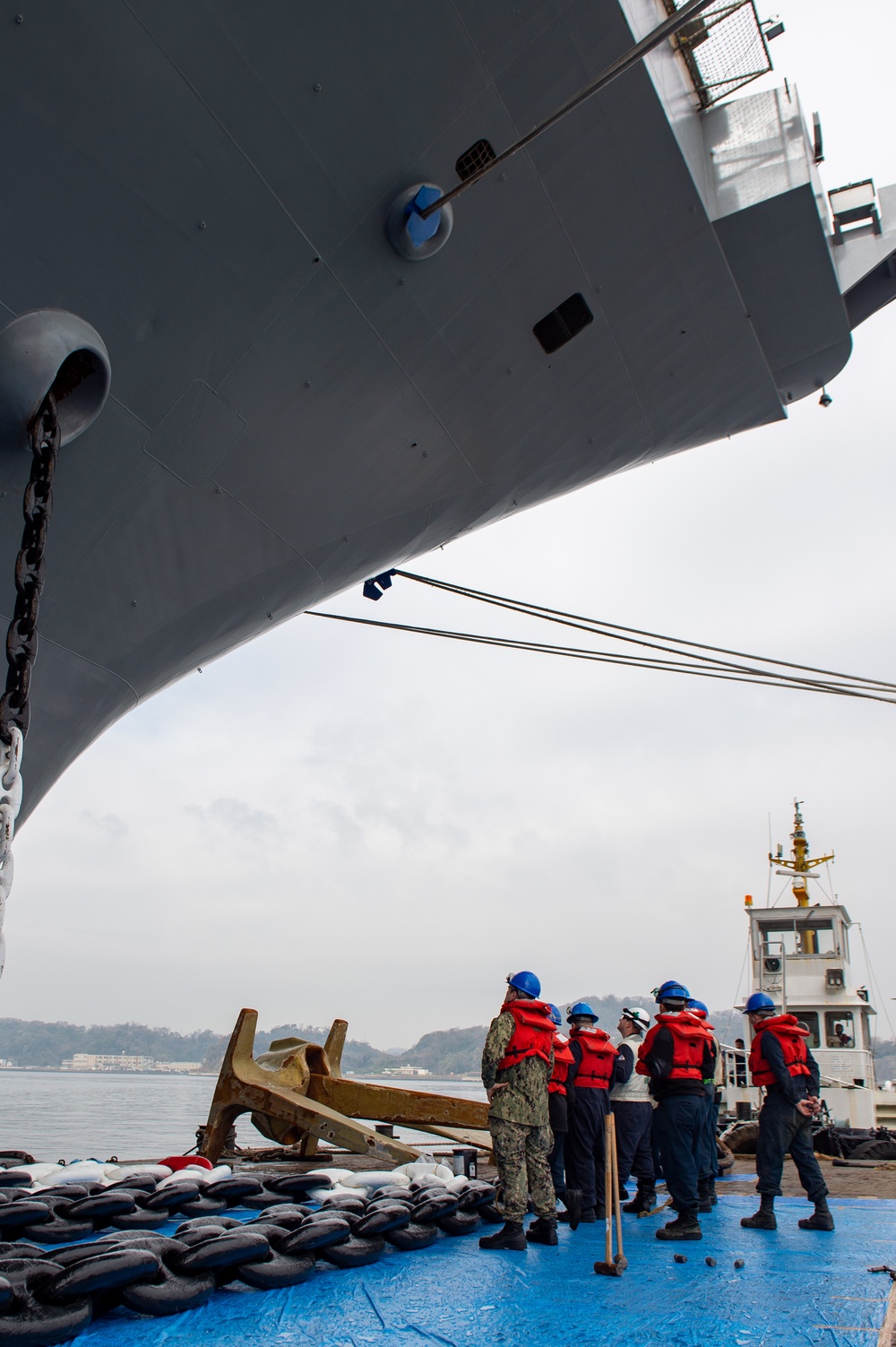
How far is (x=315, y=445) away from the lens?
4.84 meters

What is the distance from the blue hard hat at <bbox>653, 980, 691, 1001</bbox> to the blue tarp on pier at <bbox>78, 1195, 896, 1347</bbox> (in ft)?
4.54

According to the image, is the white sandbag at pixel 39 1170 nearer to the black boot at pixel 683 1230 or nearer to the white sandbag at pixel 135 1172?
the white sandbag at pixel 135 1172

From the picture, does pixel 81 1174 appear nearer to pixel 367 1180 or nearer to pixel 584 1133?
pixel 367 1180

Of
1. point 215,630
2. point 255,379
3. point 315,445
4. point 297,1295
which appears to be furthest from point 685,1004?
point 255,379

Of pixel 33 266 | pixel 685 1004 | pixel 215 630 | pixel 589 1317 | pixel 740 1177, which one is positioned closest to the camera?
pixel 589 1317

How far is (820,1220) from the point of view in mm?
5391

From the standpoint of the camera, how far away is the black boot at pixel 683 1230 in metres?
5.07

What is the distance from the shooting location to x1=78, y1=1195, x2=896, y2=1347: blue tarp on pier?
301 centimetres

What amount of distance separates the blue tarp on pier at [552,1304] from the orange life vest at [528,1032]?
913mm

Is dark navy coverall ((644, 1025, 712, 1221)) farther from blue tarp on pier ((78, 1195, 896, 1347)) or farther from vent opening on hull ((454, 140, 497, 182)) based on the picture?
vent opening on hull ((454, 140, 497, 182))

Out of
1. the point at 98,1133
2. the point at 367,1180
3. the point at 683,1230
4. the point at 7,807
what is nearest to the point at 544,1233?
the point at 683,1230

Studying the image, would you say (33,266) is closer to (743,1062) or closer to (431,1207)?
(431,1207)

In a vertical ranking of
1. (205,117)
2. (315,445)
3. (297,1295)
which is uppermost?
(205,117)

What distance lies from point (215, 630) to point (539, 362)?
8.25 ft
